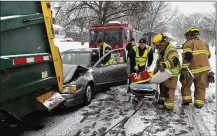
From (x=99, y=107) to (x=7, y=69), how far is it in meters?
3.16

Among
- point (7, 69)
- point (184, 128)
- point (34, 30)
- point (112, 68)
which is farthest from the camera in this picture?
point (112, 68)

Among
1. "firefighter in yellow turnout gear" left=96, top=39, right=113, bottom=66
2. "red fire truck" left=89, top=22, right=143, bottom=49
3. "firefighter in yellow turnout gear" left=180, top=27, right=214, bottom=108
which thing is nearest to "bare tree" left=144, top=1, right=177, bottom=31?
"red fire truck" left=89, top=22, right=143, bottom=49

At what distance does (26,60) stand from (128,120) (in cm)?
245

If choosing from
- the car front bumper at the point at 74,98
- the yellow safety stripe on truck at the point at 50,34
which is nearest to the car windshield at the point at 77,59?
the car front bumper at the point at 74,98

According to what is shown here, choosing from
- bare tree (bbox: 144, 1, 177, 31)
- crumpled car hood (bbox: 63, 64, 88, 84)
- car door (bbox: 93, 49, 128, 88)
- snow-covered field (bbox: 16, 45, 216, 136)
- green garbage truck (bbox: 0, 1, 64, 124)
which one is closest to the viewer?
green garbage truck (bbox: 0, 1, 64, 124)

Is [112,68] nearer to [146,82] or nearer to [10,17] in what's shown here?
[146,82]

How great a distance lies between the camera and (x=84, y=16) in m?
25.0

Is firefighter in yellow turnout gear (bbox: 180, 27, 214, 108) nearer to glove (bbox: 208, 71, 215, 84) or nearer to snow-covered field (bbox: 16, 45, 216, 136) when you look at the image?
glove (bbox: 208, 71, 215, 84)

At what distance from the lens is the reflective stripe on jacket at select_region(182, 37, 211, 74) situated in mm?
6402

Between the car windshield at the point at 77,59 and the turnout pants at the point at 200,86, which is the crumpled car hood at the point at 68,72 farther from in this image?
the turnout pants at the point at 200,86

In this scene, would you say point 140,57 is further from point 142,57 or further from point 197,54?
point 197,54

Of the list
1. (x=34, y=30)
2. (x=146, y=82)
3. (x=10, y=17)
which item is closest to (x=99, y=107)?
(x=146, y=82)

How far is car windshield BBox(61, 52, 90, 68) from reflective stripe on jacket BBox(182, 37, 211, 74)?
2.61 meters

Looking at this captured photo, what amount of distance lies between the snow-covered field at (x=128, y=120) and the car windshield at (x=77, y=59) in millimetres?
1116
